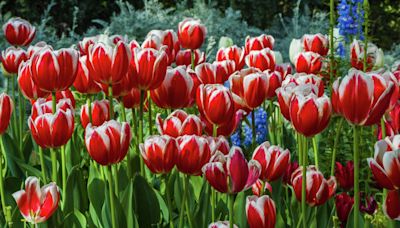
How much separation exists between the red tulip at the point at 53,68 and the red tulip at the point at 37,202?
10.7 inches

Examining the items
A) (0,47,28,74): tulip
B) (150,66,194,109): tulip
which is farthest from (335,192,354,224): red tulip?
(0,47,28,74): tulip

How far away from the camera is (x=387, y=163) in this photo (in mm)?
1361

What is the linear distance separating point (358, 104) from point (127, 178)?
2.76ft

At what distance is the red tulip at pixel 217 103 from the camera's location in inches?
66.7

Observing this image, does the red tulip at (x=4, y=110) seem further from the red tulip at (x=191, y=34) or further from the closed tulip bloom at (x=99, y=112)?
the red tulip at (x=191, y=34)

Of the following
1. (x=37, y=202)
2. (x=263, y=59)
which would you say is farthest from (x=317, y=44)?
(x=37, y=202)

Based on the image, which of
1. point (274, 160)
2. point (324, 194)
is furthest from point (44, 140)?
point (324, 194)

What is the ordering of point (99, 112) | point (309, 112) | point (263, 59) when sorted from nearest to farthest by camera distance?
point (309, 112)
point (99, 112)
point (263, 59)

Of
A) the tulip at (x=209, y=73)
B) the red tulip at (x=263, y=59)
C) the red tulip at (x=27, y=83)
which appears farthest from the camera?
the red tulip at (x=263, y=59)

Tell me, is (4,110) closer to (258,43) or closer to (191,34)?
(191,34)

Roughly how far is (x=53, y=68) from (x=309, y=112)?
0.62 metres

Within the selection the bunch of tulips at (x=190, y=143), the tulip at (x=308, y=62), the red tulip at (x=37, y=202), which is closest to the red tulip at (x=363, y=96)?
the bunch of tulips at (x=190, y=143)

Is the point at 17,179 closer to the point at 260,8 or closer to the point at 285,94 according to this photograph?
the point at 285,94

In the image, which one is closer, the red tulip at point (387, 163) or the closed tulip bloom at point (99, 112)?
the red tulip at point (387, 163)
